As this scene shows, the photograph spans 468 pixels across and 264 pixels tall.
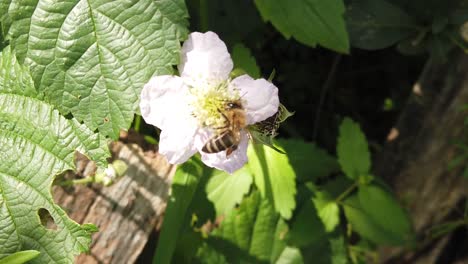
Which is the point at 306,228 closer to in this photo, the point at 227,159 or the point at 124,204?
the point at 124,204

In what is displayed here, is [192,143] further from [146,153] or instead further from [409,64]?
[409,64]

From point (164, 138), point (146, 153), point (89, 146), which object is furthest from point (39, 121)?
point (146, 153)

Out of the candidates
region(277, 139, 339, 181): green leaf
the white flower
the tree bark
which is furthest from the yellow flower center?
the tree bark

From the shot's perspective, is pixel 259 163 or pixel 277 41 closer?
pixel 259 163

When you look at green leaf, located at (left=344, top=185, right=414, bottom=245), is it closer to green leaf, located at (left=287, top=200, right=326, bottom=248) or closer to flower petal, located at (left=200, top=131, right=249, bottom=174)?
green leaf, located at (left=287, top=200, right=326, bottom=248)

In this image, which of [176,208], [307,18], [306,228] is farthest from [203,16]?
[306,228]
